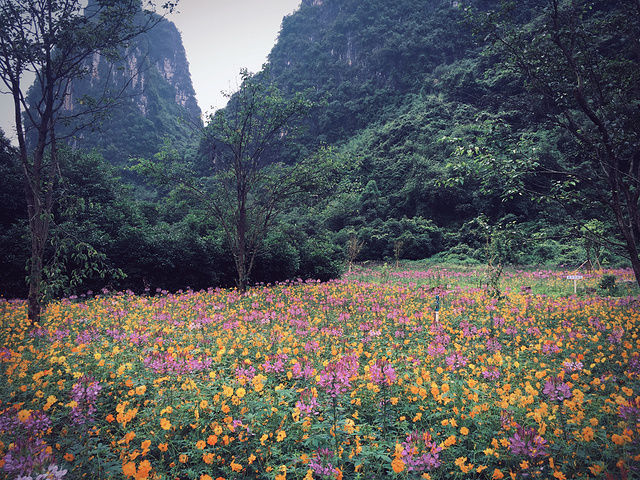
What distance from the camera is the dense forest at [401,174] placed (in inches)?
197

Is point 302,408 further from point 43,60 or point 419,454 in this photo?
point 43,60

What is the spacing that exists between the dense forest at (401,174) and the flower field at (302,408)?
1803 millimetres

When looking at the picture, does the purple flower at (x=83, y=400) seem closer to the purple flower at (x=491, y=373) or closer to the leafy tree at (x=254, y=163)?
the purple flower at (x=491, y=373)

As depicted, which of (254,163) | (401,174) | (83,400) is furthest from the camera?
(401,174)

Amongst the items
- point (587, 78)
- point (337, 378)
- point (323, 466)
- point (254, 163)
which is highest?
point (254, 163)

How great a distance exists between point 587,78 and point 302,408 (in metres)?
6.91

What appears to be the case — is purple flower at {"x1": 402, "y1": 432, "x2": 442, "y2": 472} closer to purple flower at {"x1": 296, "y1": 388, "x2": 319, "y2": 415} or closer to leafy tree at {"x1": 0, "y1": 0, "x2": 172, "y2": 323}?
purple flower at {"x1": 296, "y1": 388, "x2": 319, "y2": 415}

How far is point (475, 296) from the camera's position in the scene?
966 centimetres

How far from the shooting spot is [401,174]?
4119 cm

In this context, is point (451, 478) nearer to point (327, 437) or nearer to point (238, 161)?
point (327, 437)

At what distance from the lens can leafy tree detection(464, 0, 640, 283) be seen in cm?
463

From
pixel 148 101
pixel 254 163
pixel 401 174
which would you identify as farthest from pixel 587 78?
pixel 148 101

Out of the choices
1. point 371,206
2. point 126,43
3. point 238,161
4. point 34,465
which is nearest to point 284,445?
point 34,465

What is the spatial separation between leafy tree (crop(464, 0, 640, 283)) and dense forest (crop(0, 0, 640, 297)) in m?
0.03
